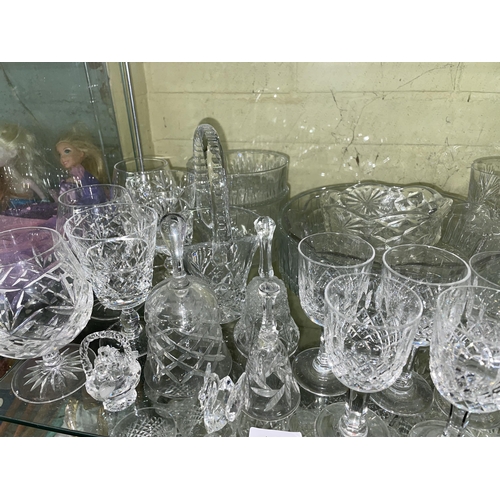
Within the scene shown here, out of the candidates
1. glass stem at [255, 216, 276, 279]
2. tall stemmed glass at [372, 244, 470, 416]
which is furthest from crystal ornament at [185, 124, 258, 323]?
tall stemmed glass at [372, 244, 470, 416]

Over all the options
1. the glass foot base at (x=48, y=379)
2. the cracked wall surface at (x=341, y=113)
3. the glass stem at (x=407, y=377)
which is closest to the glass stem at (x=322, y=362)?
the glass stem at (x=407, y=377)

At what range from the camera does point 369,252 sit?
0.65 meters

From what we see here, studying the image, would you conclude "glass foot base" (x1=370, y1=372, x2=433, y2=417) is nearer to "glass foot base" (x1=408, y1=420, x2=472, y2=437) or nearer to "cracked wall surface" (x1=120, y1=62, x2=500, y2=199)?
"glass foot base" (x1=408, y1=420, x2=472, y2=437)

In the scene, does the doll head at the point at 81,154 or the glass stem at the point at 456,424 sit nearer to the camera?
the glass stem at the point at 456,424

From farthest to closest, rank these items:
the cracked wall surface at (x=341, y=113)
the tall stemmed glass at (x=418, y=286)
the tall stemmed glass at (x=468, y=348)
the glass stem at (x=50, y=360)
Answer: the cracked wall surface at (x=341, y=113) < the glass stem at (x=50, y=360) < the tall stemmed glass at (x=418, y=286) < the tall stemmed glass at (x=468, y=348)

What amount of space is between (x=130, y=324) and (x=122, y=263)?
0.40 ft

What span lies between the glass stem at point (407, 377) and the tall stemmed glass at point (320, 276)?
0.08m

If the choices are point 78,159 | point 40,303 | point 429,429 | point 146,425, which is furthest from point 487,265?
point 78,159

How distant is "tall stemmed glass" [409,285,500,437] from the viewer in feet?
1.53

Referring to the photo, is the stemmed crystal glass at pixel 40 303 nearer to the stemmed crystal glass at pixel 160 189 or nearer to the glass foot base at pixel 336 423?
the stemmed crystal glass at pixel 160 189

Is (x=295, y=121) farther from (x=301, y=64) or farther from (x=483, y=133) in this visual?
(x=483, y=133)

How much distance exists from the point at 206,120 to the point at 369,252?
20.5 inches

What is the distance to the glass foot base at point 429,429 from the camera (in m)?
0.56

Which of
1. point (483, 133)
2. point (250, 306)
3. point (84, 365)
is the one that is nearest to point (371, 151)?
point (483, 133)
